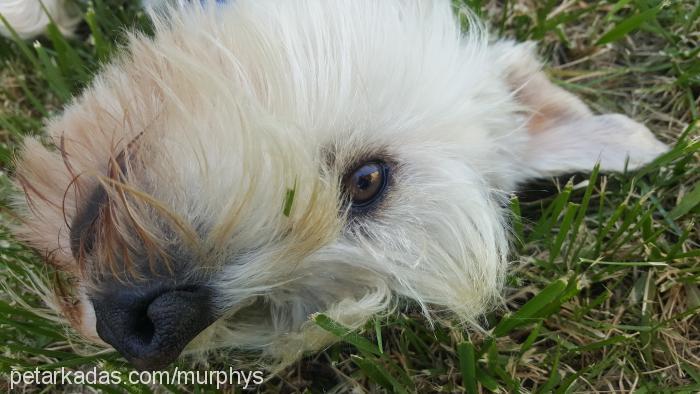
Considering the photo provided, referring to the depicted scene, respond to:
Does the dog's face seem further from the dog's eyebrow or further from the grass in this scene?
the grass

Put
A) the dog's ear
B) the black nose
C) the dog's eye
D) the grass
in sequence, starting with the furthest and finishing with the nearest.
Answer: the dog's ear < the grass < the dog's eye < the black nose

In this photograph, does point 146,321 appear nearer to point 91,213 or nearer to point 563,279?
point 91,213

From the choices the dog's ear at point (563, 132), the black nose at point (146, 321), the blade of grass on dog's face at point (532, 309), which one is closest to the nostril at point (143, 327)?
the black nose at point (146, 321)

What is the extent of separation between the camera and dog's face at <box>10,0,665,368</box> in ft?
6.25

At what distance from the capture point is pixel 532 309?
2441 mm

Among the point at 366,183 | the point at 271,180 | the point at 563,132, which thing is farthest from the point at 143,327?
the point at 563,132

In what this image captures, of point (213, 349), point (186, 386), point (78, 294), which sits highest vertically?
point (78, 294)

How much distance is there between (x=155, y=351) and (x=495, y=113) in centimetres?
162

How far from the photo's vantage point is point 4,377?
272 cm

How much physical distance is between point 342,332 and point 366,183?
1.76 ft

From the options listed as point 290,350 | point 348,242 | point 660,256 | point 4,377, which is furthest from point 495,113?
point 4,377

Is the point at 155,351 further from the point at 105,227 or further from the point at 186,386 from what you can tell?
the point at 186,386

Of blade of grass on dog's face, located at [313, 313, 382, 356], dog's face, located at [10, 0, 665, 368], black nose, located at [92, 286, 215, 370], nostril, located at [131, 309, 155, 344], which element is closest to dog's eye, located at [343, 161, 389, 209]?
dog's face, located at [10, 0, 665, 368]

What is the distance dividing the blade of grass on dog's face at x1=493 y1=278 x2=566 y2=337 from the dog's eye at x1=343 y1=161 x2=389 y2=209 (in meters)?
0.74
